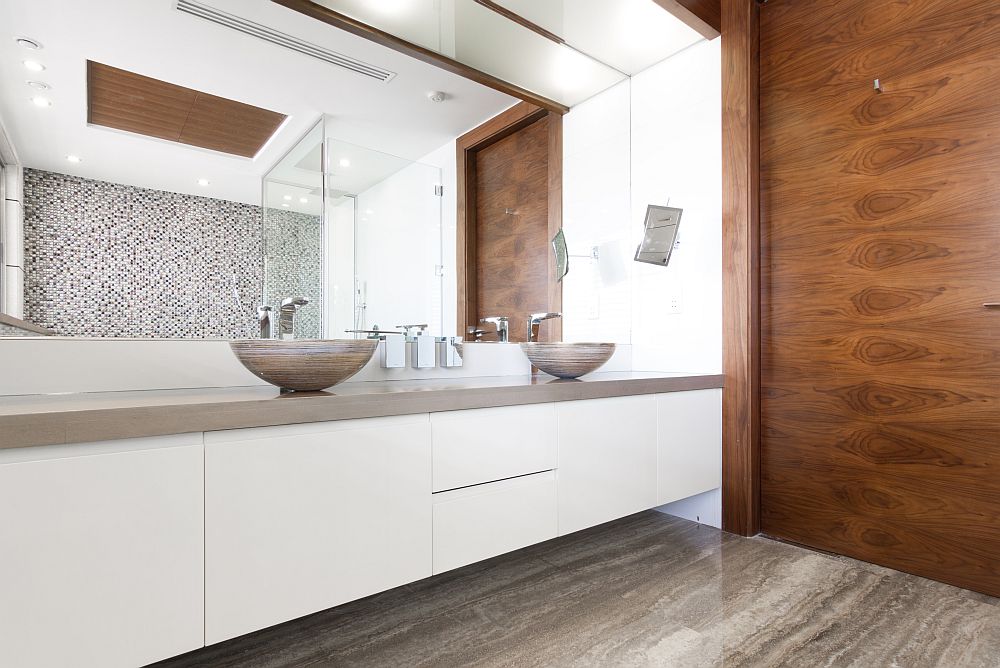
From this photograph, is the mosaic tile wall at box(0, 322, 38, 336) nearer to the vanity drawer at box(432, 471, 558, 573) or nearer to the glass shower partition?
the glass shower partition

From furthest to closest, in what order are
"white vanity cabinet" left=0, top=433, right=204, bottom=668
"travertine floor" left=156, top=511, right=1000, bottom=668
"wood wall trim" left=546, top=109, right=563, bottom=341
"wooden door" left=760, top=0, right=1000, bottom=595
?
"wood wall trim" left=546, top=109, right=563, bottom=341 < "wooden door" left=760, top=0, right=1000, bottom=595 < "travertine floor" left=156, top=511, right=1000, bottom=668 < "white vanity cabinet" left=0, top=433, right=204, bottom=668

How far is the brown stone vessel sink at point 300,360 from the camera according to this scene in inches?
54.0

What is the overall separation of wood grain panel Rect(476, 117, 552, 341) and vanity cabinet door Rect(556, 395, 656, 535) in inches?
25.4

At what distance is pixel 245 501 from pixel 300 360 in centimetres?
36

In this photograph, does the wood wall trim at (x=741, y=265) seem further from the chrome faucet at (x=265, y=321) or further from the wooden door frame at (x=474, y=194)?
the chrome faucet at (x=265, y=321)

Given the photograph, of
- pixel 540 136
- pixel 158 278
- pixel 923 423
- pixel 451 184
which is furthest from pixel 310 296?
pixel 923 423

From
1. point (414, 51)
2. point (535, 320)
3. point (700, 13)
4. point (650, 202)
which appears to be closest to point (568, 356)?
point (535, 320)

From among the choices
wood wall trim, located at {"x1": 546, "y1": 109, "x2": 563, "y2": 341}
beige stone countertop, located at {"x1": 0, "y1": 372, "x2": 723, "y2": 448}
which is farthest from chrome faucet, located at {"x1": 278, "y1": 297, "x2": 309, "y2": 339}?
wood wall trim, located at {"x1": 546, "y1": 109, "x2": 563, "y2": 341}

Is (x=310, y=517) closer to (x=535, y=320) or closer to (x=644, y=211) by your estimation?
(x=535, y=320)

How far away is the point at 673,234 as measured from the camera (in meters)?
2.48

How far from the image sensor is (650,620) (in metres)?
1.62

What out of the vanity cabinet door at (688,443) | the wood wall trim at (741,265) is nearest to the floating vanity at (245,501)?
the vanity cabinet door at (688,443)

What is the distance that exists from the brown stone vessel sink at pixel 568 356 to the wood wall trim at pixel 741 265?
2.02ft

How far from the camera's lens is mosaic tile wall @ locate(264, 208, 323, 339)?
1.68 metres
